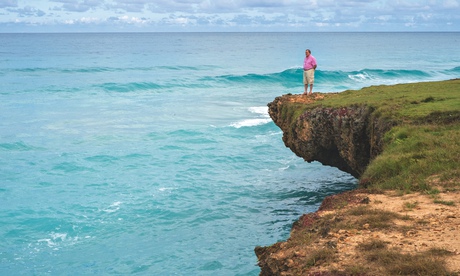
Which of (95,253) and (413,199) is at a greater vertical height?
(413,199)

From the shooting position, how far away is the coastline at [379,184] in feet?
26.3

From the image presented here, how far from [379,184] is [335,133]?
5.14m

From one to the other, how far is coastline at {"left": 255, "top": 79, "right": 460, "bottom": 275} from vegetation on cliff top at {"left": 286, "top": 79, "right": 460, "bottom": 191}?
0.08ft

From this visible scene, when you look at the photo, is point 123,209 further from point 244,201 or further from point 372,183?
point 372,183

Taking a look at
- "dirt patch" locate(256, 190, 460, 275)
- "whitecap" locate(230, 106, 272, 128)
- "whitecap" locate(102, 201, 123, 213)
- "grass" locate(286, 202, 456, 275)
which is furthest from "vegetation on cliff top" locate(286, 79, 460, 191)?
"whitecap" locate(230, 106, 272, 128)

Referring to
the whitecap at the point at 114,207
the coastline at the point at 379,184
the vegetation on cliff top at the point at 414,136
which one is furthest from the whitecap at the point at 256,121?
the vegetation on cliff top at the point at 414,136

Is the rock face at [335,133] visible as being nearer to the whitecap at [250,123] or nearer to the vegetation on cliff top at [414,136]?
the vegetation on cliff top at [414,136]

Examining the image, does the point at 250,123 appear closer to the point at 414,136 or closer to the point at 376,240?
the point at 414,136

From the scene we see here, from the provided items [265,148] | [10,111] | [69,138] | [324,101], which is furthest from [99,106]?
[324,101]

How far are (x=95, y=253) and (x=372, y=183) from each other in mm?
8322

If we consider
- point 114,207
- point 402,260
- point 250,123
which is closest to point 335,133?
point 114,207

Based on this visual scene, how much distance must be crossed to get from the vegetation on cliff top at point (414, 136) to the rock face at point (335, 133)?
34 cm

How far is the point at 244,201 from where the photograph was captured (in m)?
19.8

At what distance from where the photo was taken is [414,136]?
1381 centimetres
